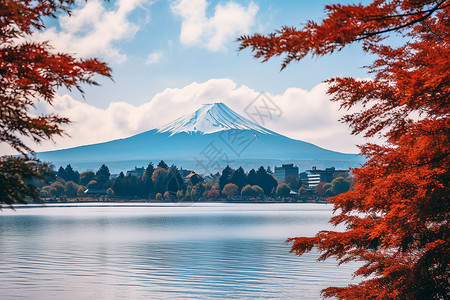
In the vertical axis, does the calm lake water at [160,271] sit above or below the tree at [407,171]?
below

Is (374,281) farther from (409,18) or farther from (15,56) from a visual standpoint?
(15,56)

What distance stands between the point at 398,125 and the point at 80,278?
935 inches

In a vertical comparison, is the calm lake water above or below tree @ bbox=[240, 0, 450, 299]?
below

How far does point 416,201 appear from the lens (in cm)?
1497

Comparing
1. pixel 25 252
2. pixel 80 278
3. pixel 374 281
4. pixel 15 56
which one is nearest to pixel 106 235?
pixel 25 252

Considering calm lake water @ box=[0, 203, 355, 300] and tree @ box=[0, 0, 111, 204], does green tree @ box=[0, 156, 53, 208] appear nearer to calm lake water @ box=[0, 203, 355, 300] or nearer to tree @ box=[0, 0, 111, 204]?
tree @ box=[0, 0, 111, 204]

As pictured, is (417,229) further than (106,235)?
No

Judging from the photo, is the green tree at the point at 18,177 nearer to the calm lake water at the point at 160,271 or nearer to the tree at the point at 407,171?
the tree at the point at 407,171

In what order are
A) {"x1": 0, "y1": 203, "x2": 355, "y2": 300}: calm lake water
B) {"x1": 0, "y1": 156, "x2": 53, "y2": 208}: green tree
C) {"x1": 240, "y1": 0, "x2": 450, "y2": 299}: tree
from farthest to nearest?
{"x1": 0, "y1": 203, "x2": 355, "y2": 300}: calm lake water
{"x1": 240, "y1": 0, "x2": 450, "y2": 299}: tree
{"x1": 0, "y1": 156, "x2": 53, "y2": 208}: green tree

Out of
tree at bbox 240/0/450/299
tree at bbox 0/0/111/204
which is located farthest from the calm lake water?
tree at bbox 0/0/111/204

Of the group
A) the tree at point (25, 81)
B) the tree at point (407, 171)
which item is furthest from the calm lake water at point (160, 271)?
the tree at point (25, 81)

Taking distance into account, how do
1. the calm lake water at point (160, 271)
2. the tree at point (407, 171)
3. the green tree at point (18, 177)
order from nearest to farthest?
the green tree at point (18, 177)
the tree at point (407, 171)
the calm lake water at point (160, 271)

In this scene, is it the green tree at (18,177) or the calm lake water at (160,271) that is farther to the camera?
the calm lake water at (160,271)

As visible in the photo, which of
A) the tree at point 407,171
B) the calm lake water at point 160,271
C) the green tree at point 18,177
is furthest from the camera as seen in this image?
the calm lake water at point 160,271
